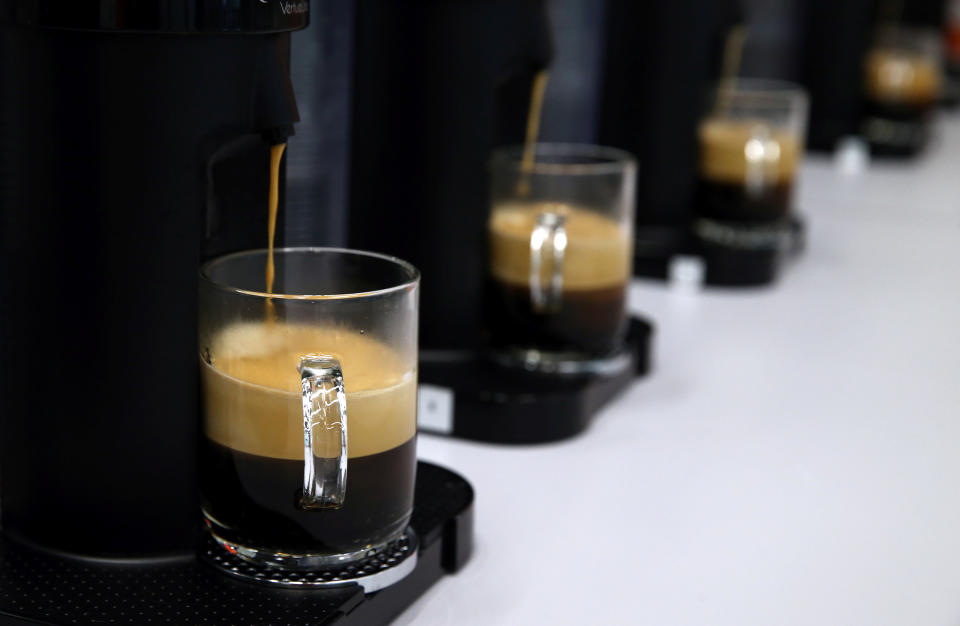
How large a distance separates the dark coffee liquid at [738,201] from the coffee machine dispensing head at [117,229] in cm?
68

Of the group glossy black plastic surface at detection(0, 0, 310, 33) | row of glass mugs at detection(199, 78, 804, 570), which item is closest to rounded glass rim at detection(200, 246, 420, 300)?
row of glass mugs at detection(199, 78, 804, 570)

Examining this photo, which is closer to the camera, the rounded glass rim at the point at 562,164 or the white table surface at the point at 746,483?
the white table surface at the point at 746,483

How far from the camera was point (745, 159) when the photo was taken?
1213 mm

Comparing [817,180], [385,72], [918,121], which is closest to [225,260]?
[385,72]

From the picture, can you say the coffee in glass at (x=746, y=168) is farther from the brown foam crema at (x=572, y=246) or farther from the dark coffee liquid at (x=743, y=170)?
the brown foam crema at (x=572, y=246)

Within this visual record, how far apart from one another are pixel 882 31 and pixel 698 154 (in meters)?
0.94

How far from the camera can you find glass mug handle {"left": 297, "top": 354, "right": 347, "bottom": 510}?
0.55 m

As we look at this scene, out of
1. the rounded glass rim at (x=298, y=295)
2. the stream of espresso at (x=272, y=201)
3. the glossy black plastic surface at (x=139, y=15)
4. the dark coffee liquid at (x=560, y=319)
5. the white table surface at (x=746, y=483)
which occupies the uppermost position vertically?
the glossy black plastic surface at (x=139, y=15)

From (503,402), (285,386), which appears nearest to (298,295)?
(285,386)

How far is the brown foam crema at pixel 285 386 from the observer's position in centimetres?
57

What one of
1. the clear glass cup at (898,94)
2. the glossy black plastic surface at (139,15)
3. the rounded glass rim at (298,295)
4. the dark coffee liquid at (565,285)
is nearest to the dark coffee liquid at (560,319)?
the dark coffee liquid at (565,285)

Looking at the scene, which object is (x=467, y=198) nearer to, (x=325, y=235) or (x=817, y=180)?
(x=325, y=235)

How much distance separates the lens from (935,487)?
2.70 ft

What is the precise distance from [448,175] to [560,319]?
0.40 ft
